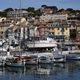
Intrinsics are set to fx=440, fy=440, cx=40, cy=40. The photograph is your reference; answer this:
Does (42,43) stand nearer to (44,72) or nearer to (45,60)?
(45,60)

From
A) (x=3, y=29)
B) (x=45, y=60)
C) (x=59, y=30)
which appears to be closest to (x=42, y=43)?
(x=45, y=60)

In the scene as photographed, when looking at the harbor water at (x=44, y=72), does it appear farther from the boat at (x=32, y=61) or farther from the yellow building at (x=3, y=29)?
the yellow building at (x=3, y=29)

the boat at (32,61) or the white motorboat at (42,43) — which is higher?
the white motorboat at (42,43)

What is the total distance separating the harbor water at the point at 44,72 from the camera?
24.4 meters

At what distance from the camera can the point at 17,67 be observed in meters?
29.7

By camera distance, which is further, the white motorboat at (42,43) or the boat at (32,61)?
the white motorboat at (42,43)

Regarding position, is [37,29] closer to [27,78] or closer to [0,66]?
[0,66]

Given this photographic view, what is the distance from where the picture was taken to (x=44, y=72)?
27.2 meters

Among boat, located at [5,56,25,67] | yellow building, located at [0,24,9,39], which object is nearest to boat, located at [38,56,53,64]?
boat, located at [5,56,25,67]

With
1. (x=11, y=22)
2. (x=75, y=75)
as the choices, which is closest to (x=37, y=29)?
(x=11, y=22)

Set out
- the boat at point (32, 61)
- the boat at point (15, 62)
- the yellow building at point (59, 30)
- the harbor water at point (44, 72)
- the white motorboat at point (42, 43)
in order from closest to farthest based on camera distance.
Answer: the harbor water at point (44, 72) → the boat at point (15, 62) → the boat at point (32, 61) → the white motorboat at point (42, 43) → the yellow building at point (59, 30)

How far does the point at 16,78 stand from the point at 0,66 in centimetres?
675

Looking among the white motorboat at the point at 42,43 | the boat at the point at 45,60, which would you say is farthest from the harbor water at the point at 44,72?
the white motorboat at the point at 42,43

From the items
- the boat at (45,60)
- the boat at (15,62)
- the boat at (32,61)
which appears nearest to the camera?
the boat at (15,62)
